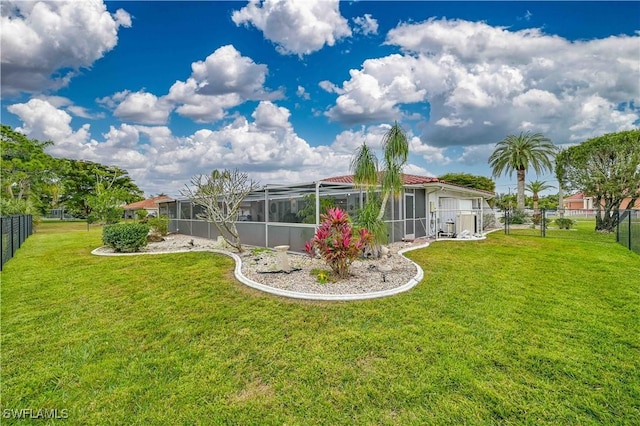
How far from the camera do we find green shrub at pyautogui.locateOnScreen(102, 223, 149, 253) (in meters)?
10.8

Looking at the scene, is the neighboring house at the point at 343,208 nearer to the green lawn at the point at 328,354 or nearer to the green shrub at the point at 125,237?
the green shrub at the point at 125,237

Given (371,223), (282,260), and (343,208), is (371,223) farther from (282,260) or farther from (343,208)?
(282,260)

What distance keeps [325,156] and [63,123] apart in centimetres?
1344

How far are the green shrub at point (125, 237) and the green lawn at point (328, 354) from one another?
4.49m

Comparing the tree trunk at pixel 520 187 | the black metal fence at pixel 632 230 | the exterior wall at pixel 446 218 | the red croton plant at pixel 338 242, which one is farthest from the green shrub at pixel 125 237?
the tree trunk at pixel 520 187

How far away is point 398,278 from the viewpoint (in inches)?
252

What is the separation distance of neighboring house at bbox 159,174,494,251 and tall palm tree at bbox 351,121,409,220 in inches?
26.8

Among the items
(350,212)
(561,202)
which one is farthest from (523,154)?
(350,212)

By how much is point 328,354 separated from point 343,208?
6648 millimetres

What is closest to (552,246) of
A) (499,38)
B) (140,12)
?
(499,38)

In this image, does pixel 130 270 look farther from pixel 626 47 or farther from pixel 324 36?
pixel 626 47

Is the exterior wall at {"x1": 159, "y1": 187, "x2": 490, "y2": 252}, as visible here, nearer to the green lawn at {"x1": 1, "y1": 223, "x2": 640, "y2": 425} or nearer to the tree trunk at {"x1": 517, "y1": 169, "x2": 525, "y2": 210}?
the green lawn at {"x1": 1, "y1": 223, "x2": 640, "y2": 425}

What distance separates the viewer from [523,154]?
82.0 ft

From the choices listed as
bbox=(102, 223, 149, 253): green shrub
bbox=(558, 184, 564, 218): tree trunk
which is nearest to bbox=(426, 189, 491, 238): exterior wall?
bbox=(558, 184, 564, 218): tree trunk
